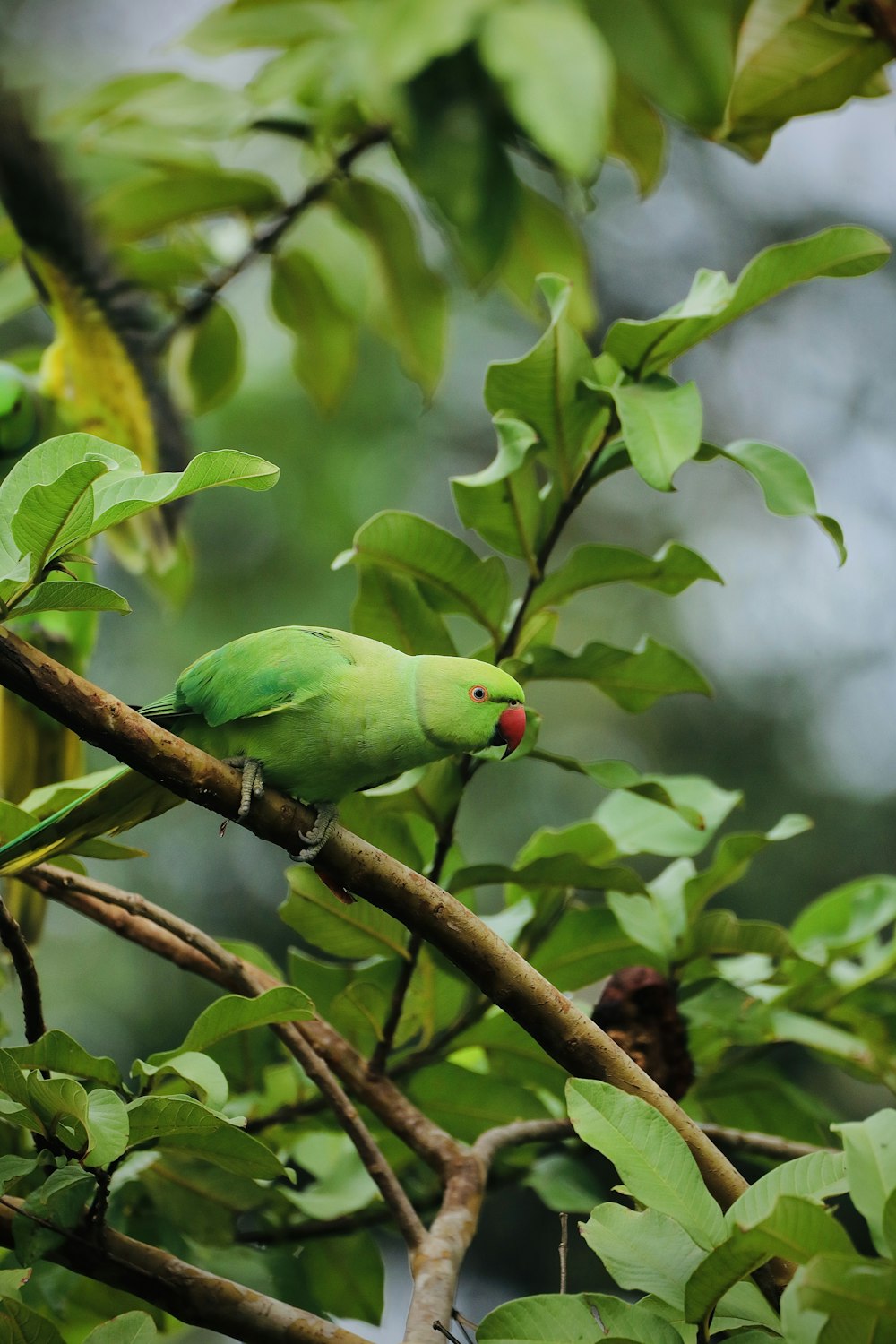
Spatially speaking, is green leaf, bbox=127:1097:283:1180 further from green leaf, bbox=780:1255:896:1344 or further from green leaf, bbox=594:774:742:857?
green leaf, bbox=594:774:742:857

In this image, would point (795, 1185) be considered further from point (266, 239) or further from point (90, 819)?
point (266, 239)

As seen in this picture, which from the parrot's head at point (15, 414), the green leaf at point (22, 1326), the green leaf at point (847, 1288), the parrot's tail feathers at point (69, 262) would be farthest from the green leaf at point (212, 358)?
the green leaf at point (847, 1288)

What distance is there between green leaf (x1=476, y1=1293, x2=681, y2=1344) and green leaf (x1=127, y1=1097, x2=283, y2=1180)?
12.8 inches

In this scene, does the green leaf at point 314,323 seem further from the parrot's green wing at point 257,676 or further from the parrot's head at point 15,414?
the parrot's green wing at point 257,676

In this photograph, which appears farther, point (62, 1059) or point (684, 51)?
point (684, 51)

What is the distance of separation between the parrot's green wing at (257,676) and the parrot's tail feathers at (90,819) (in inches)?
5.5

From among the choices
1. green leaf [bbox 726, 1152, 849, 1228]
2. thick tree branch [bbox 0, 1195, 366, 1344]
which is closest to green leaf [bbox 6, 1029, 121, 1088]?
thick tree branch [bbox 0, 1195, 366, 1344]

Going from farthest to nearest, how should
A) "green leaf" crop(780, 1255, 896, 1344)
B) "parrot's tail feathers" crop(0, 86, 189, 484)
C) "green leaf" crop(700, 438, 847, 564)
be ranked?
"parrot's tail feathers" crop(0, 86, 189, 484), "green leaf" crop(700, 438, 847, 564), "green leaf" crop(780, 1255, 896, 1344)

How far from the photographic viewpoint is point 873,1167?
37.3 inches

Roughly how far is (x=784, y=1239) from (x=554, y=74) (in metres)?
1.58

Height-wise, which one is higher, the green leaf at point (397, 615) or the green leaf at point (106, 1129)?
the green leaf at point (397, 615)

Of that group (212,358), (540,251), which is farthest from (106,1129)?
(540,251)

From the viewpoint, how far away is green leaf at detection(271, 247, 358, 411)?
96.3 inches

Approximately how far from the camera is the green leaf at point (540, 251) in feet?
8.22
